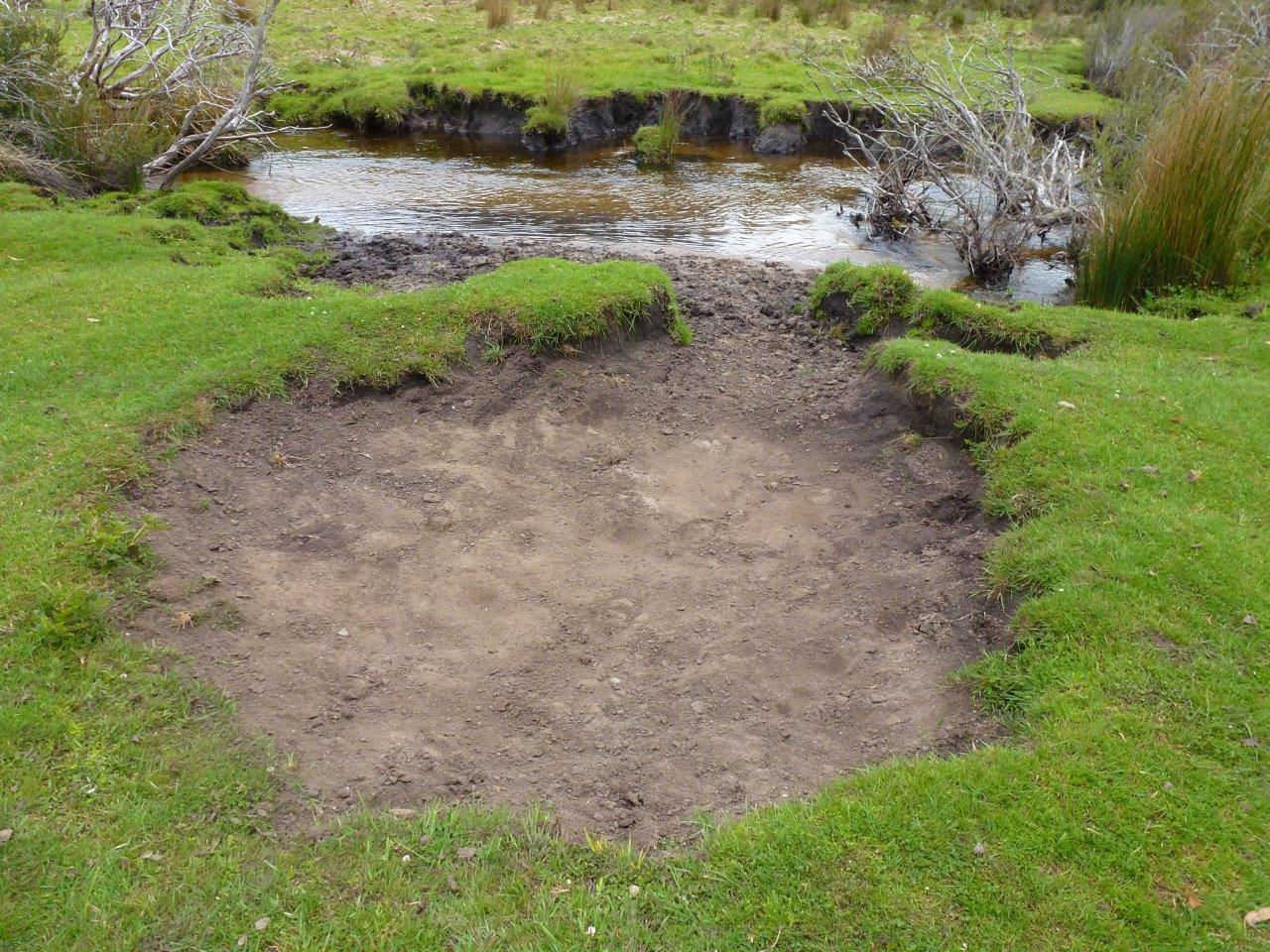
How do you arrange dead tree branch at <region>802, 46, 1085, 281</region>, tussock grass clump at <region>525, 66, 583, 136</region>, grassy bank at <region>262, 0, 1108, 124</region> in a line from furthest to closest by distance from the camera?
grassy bank at <region>262, 0, 1108, 124</region> < tussock grass clump at <region>525, 66, 583, 136</region> < dead tree branch at <region>802, 46, 1085, 281</region>

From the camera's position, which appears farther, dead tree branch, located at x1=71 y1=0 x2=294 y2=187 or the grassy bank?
the grassy bank

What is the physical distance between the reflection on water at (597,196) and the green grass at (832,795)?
720 cm

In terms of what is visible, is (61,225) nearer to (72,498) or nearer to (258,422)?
(258,422)

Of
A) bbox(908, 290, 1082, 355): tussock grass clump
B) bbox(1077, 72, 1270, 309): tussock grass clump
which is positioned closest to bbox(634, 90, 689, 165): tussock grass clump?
bbox(1077, 72, 1270, 309): tussock grass clump

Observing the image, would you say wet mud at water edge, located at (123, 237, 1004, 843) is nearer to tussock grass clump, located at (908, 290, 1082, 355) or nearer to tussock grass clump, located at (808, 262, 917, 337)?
tussock grass clump, located at (808, 262, 917, 337)

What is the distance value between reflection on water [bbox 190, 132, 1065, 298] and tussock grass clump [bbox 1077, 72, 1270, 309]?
243 centimetres

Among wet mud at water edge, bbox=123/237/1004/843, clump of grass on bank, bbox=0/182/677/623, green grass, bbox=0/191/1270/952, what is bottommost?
wet mud at water edge, bbox=123/237/1004/843

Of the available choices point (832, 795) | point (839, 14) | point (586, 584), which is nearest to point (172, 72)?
point (586, 584)

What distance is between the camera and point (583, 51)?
23.0 metres

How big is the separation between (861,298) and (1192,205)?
3128 millimetres

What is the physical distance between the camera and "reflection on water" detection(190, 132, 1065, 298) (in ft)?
43.3

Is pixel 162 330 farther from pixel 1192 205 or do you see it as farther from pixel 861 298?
pixel 1192 205

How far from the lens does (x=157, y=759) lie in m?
3.89

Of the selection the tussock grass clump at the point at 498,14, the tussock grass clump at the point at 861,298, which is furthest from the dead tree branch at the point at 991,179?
the tussock grass clump at the point at 498,14
